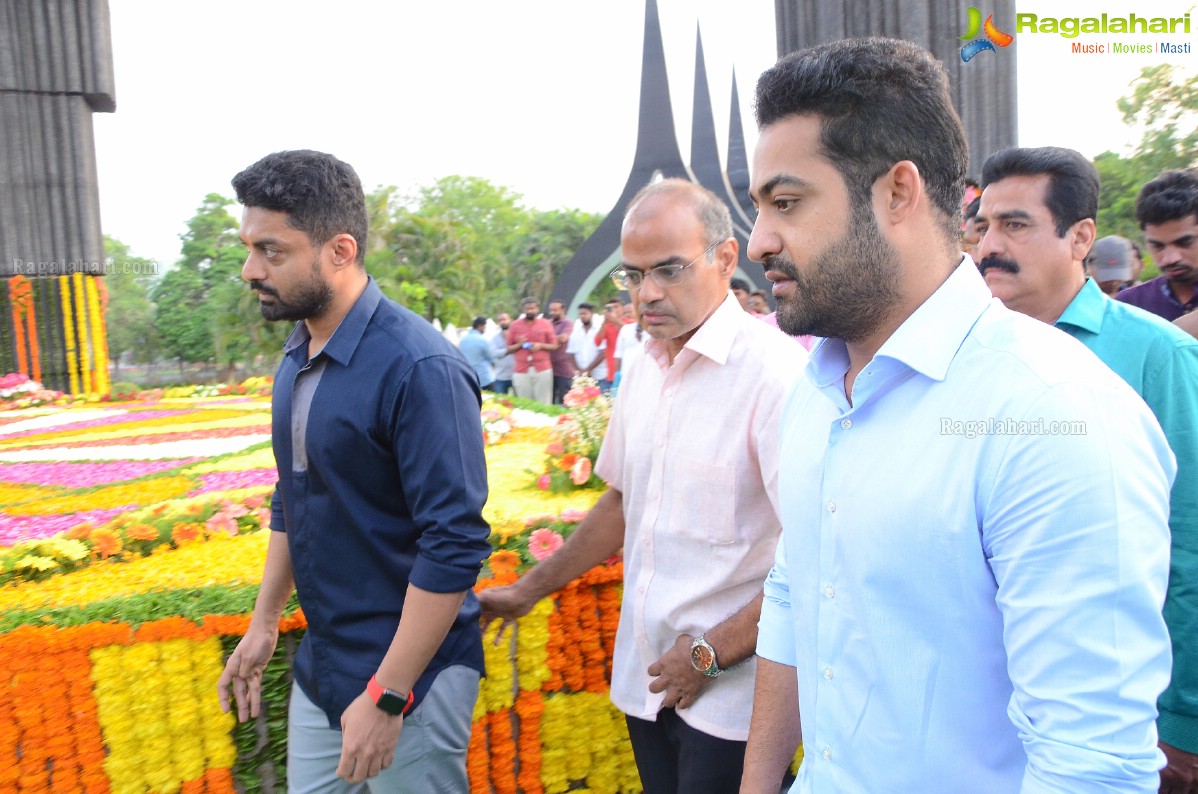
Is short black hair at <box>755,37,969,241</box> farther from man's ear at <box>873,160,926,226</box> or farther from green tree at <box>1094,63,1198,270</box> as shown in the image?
green tree at <box>1094,63,1198,270</box>

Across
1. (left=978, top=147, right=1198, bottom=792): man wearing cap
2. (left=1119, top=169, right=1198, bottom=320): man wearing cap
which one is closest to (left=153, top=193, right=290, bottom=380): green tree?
(left=1119, top=169, right=1198, bottom=320): man wearing cap

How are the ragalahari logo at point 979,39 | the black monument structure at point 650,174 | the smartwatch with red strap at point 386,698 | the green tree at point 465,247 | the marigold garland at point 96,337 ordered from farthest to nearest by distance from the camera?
1. the green tree at point 465,247
2. the black monument structure at point 650,174
3. the marigold garland at point 96,337
4. the ragalahari logo at point 979,39
5. the smartwatch with red strap at point 386,698

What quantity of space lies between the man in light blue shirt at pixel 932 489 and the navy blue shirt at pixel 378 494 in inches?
31.0

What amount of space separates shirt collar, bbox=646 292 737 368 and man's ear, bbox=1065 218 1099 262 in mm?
913

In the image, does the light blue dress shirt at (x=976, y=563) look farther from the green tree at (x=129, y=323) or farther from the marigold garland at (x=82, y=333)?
the green tree at (x=129, y=323)

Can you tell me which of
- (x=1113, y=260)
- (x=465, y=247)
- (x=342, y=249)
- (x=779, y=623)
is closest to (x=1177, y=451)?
(x=779, y=623)

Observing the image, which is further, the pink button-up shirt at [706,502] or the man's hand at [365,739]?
the pink button-up shirt at [706,502]

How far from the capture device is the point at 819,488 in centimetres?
136

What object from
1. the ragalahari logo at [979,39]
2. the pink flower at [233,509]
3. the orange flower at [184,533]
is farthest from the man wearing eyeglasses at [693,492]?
the ragalahari logo at [979,39]

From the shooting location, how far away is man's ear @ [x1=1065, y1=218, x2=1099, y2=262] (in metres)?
2.44

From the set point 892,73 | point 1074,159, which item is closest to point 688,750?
point 892,73

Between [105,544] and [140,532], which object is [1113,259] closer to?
[140,532]

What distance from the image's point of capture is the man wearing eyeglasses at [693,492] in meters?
2.15

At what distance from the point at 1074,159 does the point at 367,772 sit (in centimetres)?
237
